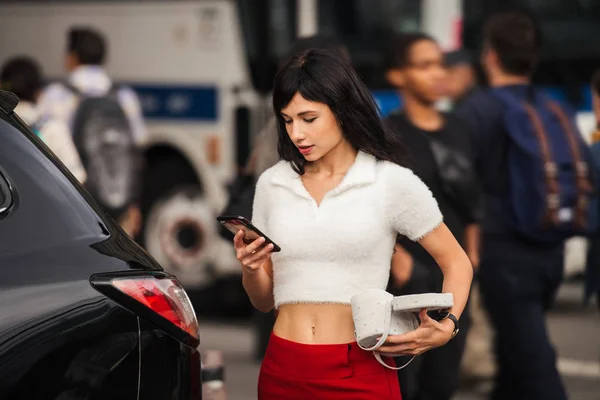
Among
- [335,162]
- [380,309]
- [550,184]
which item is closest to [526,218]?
[550,184]

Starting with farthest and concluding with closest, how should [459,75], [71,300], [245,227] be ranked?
[459,75] < [245,227] < [71,300]

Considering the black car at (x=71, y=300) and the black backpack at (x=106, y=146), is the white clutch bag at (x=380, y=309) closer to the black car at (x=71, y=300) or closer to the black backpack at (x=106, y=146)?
the black car at (x=71, y=300)

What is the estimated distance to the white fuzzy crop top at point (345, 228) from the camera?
12.8 ft

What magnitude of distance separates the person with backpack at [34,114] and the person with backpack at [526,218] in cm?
212

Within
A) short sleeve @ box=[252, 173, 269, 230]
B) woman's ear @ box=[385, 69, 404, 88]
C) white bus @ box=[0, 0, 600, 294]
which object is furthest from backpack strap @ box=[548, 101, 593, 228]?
white bus @ box=[0, 0, 600, 294]

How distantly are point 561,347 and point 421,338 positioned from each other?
6.10m

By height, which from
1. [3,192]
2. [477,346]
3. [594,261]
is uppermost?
[3,192]

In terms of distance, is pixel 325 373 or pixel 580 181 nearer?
pixel 325 373

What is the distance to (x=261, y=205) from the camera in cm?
411

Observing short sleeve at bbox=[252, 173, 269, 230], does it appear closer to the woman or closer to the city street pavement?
the woman

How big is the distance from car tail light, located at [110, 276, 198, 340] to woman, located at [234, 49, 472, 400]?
0.64 ft

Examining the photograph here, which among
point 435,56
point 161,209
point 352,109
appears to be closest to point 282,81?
point 352,109

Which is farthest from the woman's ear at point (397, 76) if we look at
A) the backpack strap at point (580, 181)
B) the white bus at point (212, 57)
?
the white bus at point (212, 57)

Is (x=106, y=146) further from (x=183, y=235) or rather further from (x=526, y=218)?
(x=183, y=235)
